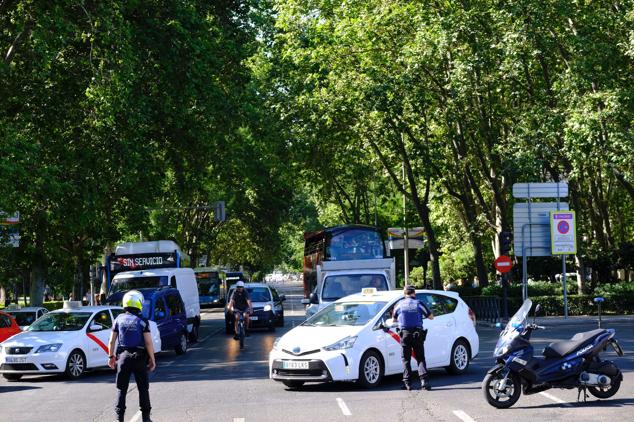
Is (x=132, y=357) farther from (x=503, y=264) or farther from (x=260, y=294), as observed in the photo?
(x=260, y=294)

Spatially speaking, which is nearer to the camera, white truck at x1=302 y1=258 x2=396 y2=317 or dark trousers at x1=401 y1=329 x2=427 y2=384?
dark trousers at x1=401 y1=329 x2=427 y2=384

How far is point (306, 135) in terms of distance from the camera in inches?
1651

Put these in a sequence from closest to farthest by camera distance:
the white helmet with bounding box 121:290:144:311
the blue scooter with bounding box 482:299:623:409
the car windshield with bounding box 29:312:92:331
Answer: the white helmet with bounding box 121:290:144:311, the blue scooter with bounding box 482:299:623:409, the car windshield with bounding box 29:312:92:331

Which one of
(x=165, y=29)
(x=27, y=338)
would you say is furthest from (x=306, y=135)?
(x=27, y=338)

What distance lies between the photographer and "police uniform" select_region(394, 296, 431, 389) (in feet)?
52.9

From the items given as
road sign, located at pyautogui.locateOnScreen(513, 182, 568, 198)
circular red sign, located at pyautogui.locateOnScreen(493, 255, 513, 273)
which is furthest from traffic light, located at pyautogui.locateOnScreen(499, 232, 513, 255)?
road sign, located at pyautogui.locateOnScreen(513, 182, 568, 198)

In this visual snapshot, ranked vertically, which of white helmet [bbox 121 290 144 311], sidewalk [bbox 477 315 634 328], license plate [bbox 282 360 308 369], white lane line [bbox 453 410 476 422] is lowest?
white lane line [bbox 453 410 476 422]

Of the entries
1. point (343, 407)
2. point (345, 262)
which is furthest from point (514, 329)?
point (345, 262)

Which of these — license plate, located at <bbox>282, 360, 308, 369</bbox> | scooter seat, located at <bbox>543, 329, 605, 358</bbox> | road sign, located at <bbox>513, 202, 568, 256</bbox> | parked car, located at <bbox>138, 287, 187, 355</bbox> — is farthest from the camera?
road sign, located at <bbox>513, 202, 568, 256</bbox>

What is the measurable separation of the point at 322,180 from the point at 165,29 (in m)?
25.9

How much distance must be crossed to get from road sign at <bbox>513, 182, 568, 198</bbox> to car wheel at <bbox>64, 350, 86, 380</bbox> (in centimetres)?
1877

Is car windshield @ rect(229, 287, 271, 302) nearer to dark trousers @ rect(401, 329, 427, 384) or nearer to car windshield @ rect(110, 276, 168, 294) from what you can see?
car windshield @ rect(110, 276, 168, 294)

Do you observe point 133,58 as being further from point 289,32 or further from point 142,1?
point 289,32

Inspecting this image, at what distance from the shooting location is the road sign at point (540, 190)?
35125mm
